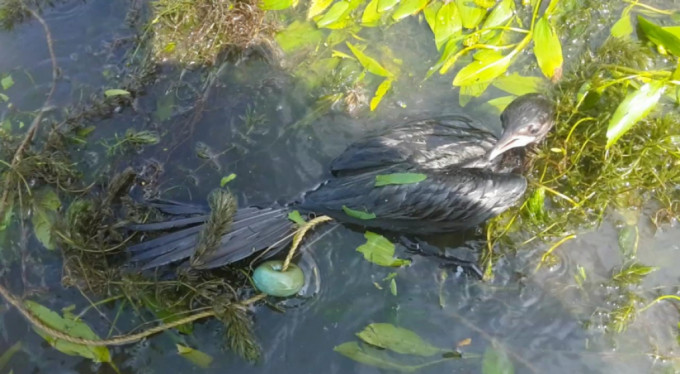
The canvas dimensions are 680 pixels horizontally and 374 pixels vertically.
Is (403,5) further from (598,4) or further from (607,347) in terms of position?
(607,347)

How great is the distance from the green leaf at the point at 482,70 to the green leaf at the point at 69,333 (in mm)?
2164

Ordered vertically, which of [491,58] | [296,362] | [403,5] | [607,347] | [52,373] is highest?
[403,5]

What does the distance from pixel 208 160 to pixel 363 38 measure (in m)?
1.18

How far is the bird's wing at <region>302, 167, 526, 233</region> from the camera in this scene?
277 cm

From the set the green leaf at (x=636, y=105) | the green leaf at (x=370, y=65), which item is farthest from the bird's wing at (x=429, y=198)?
the green leaf at (x=370, y=65)

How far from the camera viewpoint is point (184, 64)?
3477mm

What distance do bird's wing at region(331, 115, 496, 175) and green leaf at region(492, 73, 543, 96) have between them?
0.37 meters

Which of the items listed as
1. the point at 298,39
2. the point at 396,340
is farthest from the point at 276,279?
the point at 298,39

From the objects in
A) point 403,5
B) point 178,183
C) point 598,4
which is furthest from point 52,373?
point 598,4

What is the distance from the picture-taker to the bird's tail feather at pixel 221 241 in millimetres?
2691

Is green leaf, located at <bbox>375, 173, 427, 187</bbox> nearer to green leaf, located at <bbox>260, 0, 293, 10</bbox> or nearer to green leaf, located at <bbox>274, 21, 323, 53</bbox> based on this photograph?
green leaf, located at <bbox>274, 21, 323, 53</bbox>

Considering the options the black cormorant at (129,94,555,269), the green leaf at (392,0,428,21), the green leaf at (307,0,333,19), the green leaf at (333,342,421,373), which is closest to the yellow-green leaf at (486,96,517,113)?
the black cormorant at (129,94,555,269)

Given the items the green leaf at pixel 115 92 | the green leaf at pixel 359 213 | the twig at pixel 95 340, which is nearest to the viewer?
the twig at pixel 95 340

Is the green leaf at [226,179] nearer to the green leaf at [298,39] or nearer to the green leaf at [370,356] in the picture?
the green leaf at [298,39]
